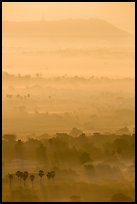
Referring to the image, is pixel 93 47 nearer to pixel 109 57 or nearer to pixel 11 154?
pixel 109 57

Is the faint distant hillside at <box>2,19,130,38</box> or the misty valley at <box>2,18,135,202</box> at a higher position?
the faint distant hillside at <box>2,19,130,38</box>

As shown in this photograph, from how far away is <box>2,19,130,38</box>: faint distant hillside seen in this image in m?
2.12

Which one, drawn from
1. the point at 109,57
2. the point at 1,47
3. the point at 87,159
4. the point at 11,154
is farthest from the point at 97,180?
the point at 1,47

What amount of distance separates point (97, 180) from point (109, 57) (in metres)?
0.66

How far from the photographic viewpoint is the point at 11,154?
2102mm

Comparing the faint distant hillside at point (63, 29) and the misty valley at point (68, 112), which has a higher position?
the faint distant hillside at point (63, 29)

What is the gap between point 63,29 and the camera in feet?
6.98

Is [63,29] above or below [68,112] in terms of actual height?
above

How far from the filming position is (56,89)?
7.01 ft

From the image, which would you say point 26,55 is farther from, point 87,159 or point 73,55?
point 87,159

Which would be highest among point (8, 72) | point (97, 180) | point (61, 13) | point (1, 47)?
point (61, 13)

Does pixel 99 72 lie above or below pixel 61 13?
below

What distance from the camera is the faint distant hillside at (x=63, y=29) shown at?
6.97ft

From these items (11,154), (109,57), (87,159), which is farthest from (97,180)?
(109,57)
